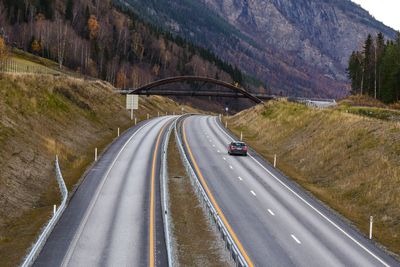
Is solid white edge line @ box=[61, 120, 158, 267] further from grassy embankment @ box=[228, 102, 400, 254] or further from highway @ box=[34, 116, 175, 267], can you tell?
grassy embankment @ box=[228, 102, 400, 254]

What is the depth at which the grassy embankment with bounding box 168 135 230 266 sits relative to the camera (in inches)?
945

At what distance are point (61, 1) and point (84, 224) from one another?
6859 inches

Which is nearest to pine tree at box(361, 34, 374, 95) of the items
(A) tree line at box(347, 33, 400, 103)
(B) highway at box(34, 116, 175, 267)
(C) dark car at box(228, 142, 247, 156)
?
(A) tree line at box(347, 33, 400, 103)

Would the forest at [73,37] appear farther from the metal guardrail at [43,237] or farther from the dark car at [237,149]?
the metal guardrail at [43,237]

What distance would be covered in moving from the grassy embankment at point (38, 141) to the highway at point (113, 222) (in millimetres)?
1510

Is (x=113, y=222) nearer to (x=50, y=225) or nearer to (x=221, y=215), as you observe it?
(x=50, y=225)

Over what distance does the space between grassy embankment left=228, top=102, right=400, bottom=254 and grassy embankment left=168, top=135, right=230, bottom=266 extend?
9.96 metres

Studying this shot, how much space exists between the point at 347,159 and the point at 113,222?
24.5m

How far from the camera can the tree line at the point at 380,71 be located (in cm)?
9000

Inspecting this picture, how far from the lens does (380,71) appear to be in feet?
327

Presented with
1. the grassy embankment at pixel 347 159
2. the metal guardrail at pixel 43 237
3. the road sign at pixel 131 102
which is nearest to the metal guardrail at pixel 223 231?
the metal guardrail at pixel 43 237

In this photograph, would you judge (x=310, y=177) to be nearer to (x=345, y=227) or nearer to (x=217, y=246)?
(x=345, y=227)

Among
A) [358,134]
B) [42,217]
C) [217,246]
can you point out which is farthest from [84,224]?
[358,134]

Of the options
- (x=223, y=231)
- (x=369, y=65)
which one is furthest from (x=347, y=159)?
(x=369, y=65)
